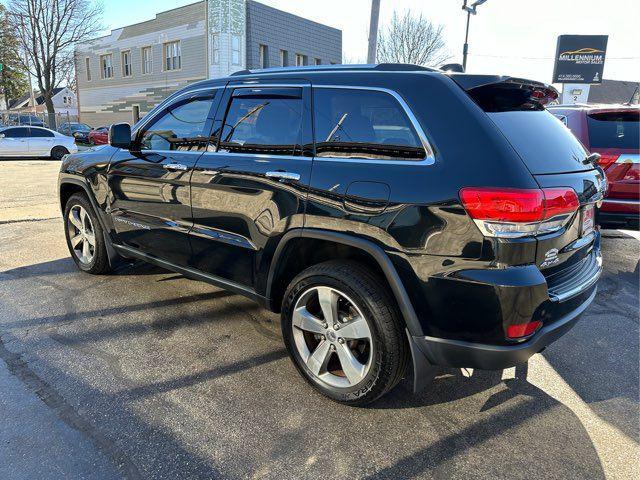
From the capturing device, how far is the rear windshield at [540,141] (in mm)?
2340

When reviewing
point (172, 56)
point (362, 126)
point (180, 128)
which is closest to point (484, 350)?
point (362, 126)

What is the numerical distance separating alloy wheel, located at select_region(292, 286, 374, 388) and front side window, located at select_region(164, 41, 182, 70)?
30.2 metres

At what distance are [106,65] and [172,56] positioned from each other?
354 inches

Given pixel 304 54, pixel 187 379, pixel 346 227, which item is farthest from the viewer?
pixel 304 54

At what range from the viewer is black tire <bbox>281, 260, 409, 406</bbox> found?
247 centimetres

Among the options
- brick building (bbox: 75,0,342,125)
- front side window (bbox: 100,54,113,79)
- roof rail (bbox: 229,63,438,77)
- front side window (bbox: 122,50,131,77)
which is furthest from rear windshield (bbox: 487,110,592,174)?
front side window (bbox: 100,54,113,79)

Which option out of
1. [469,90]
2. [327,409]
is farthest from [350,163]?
[327,409]

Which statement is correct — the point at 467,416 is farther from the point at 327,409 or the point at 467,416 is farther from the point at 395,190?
the point at 395,190

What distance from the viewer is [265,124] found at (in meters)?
3.12

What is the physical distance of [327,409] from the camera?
107 inches

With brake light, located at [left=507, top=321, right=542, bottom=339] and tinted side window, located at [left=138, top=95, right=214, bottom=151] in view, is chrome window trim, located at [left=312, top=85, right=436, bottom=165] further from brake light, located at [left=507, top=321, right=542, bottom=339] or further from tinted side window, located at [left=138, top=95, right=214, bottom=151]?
tinted side window, located at [left=138, top=95, right=214, bottom=151]

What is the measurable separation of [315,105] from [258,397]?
1.79m

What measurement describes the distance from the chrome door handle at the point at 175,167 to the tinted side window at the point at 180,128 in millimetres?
140

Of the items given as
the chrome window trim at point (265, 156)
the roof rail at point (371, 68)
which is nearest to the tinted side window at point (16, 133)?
the chrome window trim at point (265, 156)
